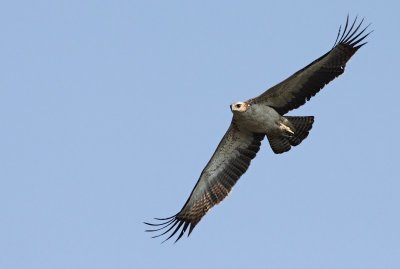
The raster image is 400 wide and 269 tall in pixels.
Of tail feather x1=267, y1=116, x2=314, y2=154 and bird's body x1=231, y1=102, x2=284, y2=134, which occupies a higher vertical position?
bird's body x1=231, y1=102, x2=284, y2=134

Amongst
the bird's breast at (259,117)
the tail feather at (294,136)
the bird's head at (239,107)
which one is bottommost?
the tail feather at (294,136)

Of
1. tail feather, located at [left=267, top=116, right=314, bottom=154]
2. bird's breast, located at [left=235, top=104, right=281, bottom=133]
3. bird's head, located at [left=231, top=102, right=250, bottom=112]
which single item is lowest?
tail feather, located at [left=267, top=116, right=314, bottom=154]

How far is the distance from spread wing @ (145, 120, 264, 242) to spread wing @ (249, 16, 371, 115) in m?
1.14

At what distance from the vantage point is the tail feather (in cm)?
3200

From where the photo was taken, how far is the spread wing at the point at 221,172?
32.8m

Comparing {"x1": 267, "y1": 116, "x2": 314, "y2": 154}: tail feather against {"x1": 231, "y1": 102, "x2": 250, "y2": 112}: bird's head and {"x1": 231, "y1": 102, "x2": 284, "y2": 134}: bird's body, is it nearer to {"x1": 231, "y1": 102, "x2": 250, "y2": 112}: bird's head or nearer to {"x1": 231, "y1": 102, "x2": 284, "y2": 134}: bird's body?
{"x1": 231, "y1": 102, "x2": 284, "y2": 134}: bird's body

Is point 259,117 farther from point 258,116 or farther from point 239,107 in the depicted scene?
point 239,107

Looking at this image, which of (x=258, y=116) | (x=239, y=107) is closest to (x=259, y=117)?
(x=258, y=116)

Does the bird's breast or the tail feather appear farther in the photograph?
the tail feather

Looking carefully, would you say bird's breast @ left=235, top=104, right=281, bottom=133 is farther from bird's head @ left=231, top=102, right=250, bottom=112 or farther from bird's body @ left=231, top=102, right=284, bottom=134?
bird's head @ left=231, top=102, right=250, bottom=112

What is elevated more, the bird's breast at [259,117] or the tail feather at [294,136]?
the bird's breast at [259,117]

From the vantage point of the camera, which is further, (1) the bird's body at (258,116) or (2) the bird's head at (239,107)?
(1) the bird's body at (258,116)

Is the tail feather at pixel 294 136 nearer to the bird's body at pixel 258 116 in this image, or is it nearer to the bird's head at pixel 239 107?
the bird's body at pixel 258 116

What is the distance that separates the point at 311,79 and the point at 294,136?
1.44 m
